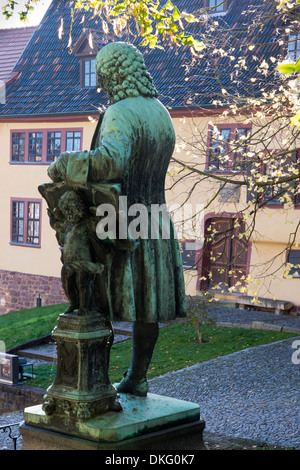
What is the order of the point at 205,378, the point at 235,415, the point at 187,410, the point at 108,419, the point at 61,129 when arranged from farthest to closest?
the point at 61,129 < the point at 205,378 < the point at 235,415 < the point at 187,410 < the point at 108,419

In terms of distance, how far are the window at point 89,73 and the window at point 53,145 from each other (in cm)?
199

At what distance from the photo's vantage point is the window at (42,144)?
A: 1030 inches

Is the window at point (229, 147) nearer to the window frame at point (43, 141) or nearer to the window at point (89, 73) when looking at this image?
the window at point (89, 73)

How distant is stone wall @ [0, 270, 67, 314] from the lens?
26500 millimetres

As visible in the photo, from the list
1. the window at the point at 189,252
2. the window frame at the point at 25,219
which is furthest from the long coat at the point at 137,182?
the window frame at the point at 25,219

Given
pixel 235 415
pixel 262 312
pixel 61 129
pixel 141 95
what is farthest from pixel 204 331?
pixel 141 95

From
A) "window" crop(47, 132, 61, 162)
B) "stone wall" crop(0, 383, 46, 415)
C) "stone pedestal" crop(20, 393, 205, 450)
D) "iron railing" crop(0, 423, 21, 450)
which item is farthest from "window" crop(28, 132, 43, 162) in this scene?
"stone pedestal" crop(20, 393, 205, 450)

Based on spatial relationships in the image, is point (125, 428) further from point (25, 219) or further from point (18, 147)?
point (18, 147)

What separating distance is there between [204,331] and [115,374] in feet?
13.5

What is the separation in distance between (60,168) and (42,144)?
2240 cm

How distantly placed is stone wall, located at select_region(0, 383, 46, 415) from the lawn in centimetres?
34

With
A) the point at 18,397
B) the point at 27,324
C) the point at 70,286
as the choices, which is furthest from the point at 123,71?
the point at 27,324

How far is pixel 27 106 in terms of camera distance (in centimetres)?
2697
